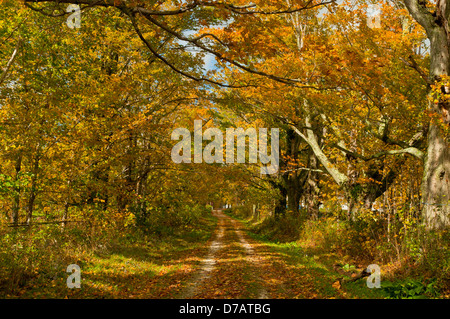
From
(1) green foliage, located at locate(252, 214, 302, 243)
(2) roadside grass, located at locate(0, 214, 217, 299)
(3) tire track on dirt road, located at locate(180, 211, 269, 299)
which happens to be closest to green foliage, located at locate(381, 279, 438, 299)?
(3) tire track on dirt road, located at locate(180, 211, 269, 299)

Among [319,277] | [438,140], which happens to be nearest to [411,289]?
[319,277]

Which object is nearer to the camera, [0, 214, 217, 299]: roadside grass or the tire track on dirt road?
[0, 214, 217, 299]: roadside grass

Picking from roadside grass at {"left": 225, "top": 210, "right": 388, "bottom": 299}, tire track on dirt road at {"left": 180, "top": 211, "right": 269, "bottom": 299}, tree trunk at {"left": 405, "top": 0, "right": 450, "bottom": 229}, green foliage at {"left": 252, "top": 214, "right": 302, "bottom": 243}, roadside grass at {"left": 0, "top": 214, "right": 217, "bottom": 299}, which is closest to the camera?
roadside grass at {"left": 0, "top": 214, "right": 217, "bottom": 299}

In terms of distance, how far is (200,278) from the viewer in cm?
870

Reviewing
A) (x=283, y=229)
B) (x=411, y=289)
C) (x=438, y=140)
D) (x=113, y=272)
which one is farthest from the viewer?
(x=283, y=229)

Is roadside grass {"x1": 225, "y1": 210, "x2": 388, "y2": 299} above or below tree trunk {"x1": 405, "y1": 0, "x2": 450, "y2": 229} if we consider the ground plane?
below

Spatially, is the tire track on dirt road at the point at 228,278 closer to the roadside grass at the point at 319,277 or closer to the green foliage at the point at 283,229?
the roadside grass at the point at 319,277

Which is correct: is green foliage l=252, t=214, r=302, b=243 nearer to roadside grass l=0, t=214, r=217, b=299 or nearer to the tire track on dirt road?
the tire track on dirt road

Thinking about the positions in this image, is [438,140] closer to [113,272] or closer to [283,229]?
[113,272]

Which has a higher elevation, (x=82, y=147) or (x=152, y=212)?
(x=82, y=147)

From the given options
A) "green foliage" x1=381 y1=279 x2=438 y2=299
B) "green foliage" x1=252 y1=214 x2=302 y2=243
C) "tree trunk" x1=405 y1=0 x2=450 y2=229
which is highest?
"tree trunk" x1=405 y1=0 x2=450 y2=229

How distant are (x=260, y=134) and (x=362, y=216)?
33.4ft
